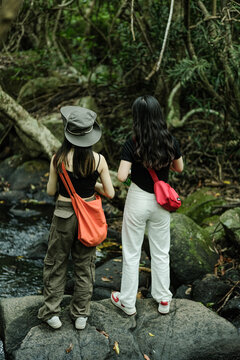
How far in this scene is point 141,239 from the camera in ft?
11.7

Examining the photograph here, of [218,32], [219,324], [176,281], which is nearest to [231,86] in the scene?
[218,32]

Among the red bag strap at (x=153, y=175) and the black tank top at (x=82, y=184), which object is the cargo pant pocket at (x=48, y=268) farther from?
the red bag strap at (x=153, y=175)

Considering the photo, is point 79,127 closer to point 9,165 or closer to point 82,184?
point 82,184

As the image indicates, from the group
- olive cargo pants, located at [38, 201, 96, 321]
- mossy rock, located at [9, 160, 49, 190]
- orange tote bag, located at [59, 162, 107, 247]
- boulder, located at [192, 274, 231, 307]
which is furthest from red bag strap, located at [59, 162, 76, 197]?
mossy rock, located at [9, 160, 49, 190]

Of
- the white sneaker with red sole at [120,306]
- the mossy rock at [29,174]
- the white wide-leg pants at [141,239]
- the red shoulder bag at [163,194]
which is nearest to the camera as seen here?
the red shoulder bag at [163,194]

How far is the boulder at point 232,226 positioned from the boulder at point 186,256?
0.43 m

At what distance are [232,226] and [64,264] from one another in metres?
2.53

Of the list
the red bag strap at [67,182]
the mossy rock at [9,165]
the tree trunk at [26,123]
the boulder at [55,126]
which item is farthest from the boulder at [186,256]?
the mossy rock at [9,165]

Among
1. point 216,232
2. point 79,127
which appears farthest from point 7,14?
point 216,232

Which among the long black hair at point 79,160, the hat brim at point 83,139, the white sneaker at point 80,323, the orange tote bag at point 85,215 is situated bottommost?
the white sneaker at point 80,323

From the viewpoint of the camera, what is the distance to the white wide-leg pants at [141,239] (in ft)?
11.3

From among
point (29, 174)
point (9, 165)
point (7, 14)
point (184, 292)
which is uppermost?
point (7, 14)

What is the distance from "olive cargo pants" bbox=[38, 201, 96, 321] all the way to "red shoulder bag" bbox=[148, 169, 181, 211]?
0.73m

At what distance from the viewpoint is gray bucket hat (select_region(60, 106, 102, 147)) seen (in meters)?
3.12
